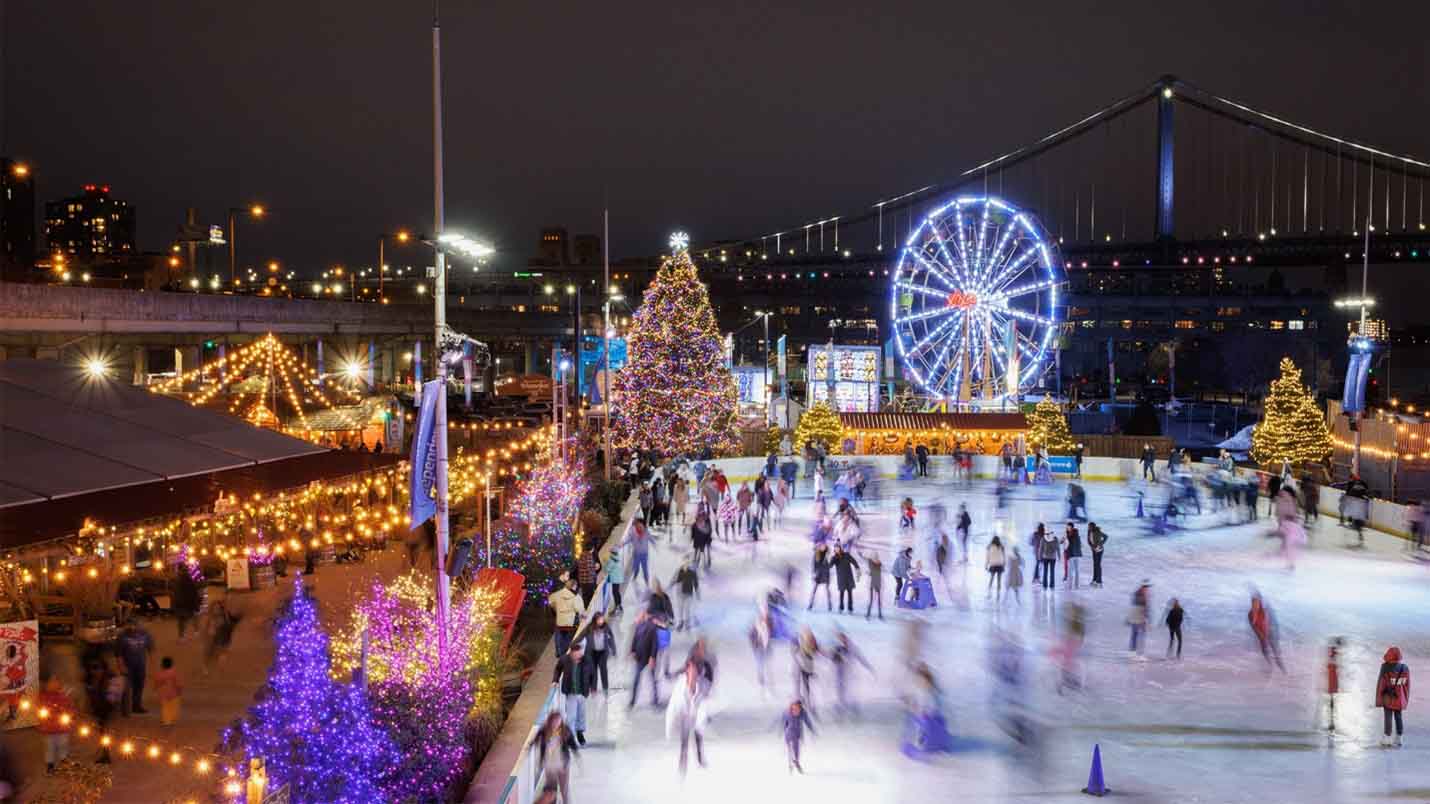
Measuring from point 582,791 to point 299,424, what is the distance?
70.5 feet

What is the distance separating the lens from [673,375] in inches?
1335

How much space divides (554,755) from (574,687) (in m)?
1.58

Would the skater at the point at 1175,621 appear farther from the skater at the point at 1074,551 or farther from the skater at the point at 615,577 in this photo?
the skater at the point at 615,577

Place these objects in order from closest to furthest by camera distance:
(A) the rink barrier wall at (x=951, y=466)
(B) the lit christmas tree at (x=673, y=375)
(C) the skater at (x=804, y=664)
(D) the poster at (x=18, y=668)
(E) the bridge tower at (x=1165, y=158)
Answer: (D) the poster at (x=18, y=668), (C) the skater at (x=804, y=664), (A) the rink barrier wall at (x=951, y=466), (B) the lit christmas tree at (x=673, y=375), (E) the bridge tower at (x=1165, y=158)

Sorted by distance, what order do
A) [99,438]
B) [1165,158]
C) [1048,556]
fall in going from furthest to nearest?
[1165,158] < [1048,556] < [99,438]

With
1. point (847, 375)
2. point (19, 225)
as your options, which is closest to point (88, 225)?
point (19, 225)

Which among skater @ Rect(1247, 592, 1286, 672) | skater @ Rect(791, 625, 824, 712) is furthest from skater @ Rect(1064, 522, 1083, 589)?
skater @ Rect(791, 625, 824, 712)

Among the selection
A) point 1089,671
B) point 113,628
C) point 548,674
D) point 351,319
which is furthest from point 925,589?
point 351,319

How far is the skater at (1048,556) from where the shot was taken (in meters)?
17.1

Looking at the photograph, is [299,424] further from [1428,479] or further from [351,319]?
[1428,479]

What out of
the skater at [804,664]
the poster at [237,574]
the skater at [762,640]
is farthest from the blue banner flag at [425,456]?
the poster at [237,574]

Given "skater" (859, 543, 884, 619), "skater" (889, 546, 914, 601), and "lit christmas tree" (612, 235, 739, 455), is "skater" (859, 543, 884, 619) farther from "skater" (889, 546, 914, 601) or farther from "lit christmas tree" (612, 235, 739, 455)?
"lit christmas tree" (612, 235, 739, 455)

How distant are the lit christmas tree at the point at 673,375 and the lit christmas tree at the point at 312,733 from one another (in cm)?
2592

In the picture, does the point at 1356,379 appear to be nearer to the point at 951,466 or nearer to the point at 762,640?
the point at 951,466
